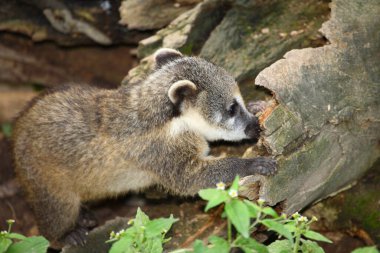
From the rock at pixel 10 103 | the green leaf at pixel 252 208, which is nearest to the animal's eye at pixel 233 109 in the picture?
the green leaf at pixel 252 208

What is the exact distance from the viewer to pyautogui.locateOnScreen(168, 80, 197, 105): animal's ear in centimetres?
487

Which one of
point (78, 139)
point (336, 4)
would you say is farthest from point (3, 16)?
point (336, 4)

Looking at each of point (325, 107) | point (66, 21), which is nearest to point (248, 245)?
point (325, 107)

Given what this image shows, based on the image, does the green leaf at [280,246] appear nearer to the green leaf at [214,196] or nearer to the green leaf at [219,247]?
the green leaf at [219,247]

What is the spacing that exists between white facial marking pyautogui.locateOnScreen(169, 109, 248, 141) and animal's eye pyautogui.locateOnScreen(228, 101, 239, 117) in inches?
5.4

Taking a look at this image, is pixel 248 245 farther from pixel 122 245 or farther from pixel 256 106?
pixel 256 106

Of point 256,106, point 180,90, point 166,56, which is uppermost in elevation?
point 166,56

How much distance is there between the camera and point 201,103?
5.10 meters

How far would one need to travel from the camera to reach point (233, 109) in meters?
5.20

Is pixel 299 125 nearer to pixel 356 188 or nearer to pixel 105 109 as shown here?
pixel 356 188

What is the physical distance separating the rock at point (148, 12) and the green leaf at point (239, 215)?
3.85 meters

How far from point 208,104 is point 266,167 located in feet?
3.08

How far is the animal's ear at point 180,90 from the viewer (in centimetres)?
487

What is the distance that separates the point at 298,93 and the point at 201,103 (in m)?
0.95
